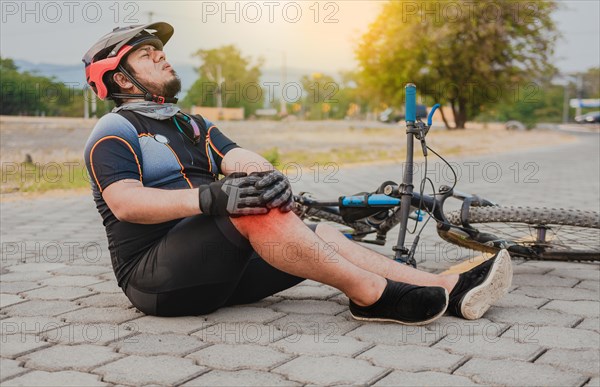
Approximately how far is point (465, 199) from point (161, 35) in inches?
83.7

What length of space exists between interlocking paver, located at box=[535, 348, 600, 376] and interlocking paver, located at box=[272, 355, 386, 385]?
66 cm

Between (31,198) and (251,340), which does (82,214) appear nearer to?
(31,198)

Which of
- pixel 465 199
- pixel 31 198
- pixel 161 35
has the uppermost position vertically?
pixel 161 35

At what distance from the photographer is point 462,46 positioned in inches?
1358

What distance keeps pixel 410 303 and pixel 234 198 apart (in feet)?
2.98

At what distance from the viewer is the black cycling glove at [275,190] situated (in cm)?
282

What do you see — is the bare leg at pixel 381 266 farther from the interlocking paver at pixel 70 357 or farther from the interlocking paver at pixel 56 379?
the interlocking paver at pixel 56 379

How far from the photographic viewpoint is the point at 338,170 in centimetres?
1312

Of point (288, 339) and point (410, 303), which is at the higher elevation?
point (410, 303)

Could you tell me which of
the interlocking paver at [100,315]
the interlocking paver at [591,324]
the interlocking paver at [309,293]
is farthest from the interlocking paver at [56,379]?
the interlocking paver at [591,324]

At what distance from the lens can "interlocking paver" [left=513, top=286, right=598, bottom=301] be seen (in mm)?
3783

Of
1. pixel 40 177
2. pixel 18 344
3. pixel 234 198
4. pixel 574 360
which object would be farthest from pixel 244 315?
pixel 40 177

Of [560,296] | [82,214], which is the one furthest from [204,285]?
[82,214]

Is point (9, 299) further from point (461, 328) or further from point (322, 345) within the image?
point (461, 328)
